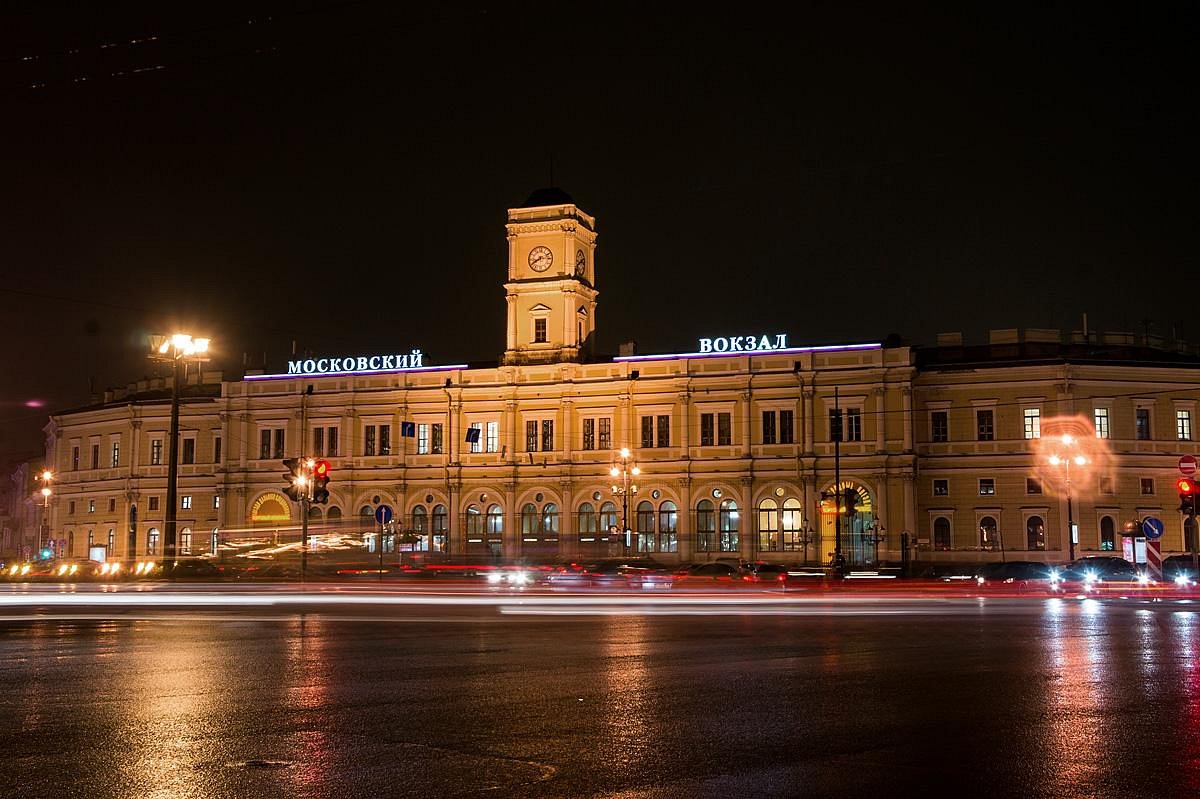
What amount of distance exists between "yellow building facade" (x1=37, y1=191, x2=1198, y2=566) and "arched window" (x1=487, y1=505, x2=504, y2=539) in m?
0.09

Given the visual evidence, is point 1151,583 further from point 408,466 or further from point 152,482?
point 152,482

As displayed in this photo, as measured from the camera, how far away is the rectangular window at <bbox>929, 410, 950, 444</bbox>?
2771 inches

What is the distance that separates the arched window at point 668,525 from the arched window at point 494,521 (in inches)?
398

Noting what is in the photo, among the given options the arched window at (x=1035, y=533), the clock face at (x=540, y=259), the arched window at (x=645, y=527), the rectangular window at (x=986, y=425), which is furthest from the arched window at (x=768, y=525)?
the clock face at (x=540, y=259)

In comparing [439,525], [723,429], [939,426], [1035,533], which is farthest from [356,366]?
[1035,533]

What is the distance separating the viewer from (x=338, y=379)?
79625mm

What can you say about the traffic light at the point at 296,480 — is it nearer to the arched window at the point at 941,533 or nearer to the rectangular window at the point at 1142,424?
the arched window at the point at 941,533

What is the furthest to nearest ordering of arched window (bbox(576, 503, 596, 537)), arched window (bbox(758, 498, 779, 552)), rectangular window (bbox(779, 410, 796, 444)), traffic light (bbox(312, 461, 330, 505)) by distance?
arched window (bbox(576, 503, 596, 537)), rectangular window (bbox(779, 410, 796, 444)), arched window (bbox(758, 498, 779, 552)), traffic light (bbox(312, 461, 330, 505))

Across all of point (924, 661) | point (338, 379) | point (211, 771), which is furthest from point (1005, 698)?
point (338, 379)

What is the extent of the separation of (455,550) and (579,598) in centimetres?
4375

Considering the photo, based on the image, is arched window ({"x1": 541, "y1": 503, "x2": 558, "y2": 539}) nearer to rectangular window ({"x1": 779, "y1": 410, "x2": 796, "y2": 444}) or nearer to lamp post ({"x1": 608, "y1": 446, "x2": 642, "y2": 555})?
lamp post ({"x1": 608, "y1": 446, "x2": 642, "y2": 555})

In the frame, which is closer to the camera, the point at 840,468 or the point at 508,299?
the point at 840,468

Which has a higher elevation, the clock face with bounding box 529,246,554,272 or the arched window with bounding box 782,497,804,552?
the clock face with bounding box 529,246,554,272

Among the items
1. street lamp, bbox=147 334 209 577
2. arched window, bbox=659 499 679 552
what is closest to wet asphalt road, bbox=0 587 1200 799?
street lamp, bbox=147 334 209 577
